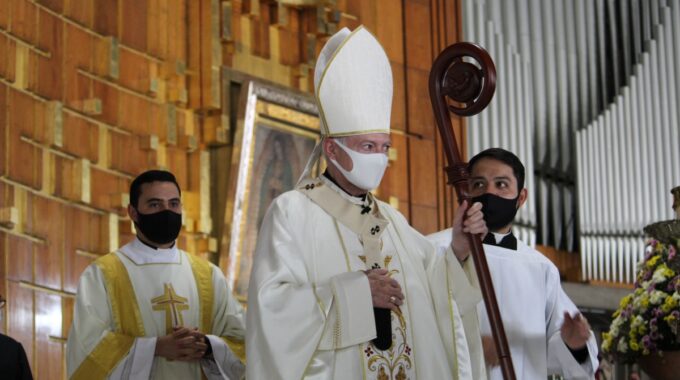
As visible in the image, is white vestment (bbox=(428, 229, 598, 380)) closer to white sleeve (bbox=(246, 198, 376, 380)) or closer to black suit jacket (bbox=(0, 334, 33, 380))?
white sleeve (bbox=(246, 198, 376, 380))

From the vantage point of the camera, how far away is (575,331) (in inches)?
196

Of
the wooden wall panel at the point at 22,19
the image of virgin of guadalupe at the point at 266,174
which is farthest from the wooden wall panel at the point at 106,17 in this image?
the image of virgin of guadalupe at the point at 266,174

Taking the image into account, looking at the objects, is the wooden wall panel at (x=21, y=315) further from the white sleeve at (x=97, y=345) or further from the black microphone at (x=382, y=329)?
the black microphone at (x=382, y=329)

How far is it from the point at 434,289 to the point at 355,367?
1.54 feet

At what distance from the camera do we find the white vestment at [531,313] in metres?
5.15

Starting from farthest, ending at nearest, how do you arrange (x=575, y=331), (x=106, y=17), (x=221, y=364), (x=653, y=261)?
(x=106, y=17) → (x=653, y=261) → (x=221, y=364) → (x=575, y=331)

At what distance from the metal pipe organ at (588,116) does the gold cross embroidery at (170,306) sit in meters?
3.86

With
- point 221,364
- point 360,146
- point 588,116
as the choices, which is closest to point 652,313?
point 221,364

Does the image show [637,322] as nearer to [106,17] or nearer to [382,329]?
[382,329]

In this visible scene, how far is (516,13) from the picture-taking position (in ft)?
31.8

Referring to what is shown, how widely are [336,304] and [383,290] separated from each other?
0.16 metres

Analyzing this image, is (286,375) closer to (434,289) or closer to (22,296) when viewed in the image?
(434,289)

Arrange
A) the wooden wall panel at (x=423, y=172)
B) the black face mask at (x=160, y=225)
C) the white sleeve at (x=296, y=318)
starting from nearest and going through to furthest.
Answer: the white sleeve at (x=296, y=318) → the black face mask at (x=160, y=225) → the wooden wall panel at (x=423, y=172)

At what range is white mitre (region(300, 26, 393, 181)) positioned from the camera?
4.68m
